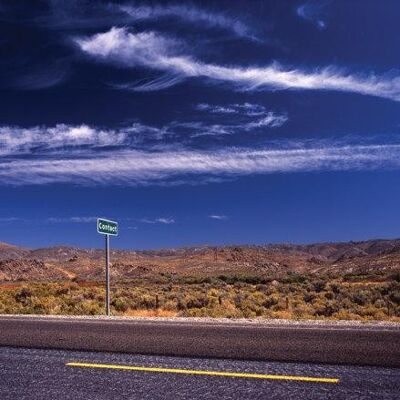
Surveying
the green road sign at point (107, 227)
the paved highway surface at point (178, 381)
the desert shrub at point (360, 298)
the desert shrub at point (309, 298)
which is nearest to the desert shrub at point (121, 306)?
the green road sign at point (107, 227)

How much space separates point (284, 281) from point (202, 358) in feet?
153

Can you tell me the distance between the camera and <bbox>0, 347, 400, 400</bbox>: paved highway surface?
6.27 m

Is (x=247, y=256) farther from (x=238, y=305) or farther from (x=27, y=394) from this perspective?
(x=27, y=394)

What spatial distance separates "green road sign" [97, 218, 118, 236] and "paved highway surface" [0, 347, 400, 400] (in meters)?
9.79

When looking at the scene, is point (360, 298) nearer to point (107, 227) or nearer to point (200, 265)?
point (107, 227)

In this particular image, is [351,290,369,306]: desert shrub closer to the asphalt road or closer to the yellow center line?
the asphalt road

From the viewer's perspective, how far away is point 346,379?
6.90 metres

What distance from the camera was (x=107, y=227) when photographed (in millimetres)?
19125

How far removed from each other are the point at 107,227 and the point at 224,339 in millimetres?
9340

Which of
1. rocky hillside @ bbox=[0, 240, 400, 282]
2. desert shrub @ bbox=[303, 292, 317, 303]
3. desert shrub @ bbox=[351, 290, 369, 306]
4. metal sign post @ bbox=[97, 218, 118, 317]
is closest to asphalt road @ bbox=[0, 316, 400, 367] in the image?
metal sign post @ bbox=[97, 218, 118, 317]

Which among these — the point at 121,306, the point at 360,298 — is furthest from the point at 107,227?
the point at 360,298

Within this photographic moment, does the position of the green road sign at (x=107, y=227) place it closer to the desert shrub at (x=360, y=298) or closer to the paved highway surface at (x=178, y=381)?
the paved highway surface at (x=178, y=381)

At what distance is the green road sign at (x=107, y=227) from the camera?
18.5 metres

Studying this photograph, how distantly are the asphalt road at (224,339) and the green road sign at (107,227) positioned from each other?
4.75 meters
